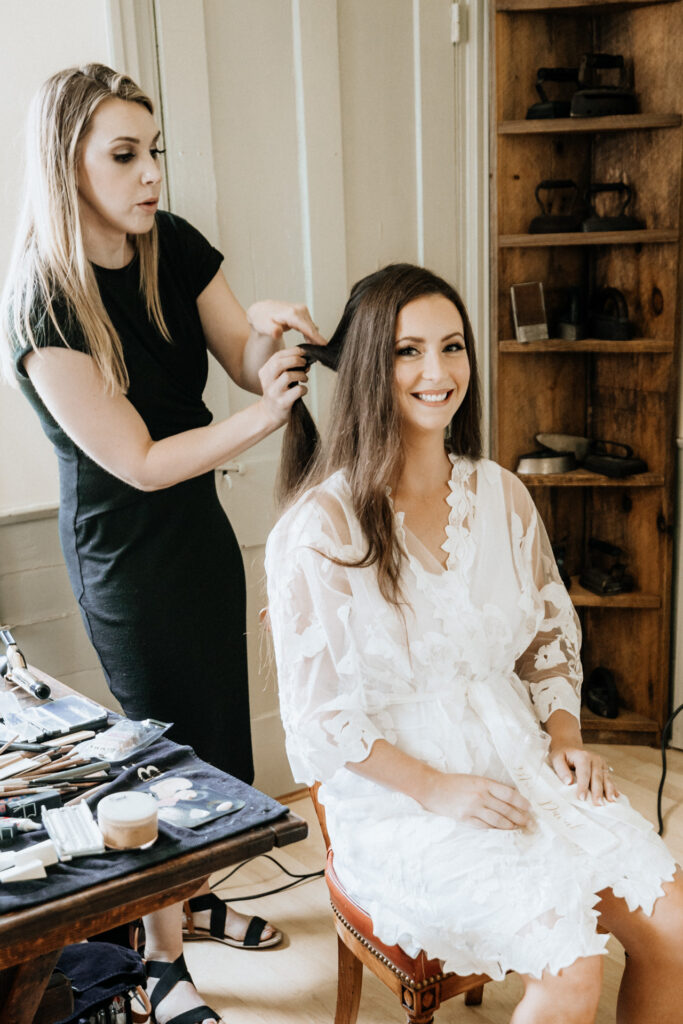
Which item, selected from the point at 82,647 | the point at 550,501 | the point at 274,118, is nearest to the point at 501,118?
the point at 274,118

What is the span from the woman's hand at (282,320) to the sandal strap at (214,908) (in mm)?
1264

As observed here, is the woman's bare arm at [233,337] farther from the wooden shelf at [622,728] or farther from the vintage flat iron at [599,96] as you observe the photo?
the wooden shelf at [622,728]

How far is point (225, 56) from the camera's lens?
2.49 m

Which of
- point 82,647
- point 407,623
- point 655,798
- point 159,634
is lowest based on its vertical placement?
point 655,798

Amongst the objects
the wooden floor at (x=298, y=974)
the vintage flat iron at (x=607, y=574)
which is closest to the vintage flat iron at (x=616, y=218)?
the vintage flat iron at (x=607, y=574)

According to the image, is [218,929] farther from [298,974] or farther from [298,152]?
[298,152]

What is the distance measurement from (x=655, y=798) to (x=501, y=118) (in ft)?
6.38

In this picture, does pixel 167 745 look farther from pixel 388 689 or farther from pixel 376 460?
pixel 376 460

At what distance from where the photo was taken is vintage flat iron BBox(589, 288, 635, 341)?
2.98 metres

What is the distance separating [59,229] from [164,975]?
1333 millimetres

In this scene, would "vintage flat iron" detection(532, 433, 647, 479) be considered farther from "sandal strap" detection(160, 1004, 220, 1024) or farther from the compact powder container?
the compact powder container

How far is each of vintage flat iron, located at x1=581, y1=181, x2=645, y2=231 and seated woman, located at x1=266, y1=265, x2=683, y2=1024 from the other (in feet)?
4.39

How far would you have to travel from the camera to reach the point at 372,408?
1639mm

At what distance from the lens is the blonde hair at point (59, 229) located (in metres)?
1.75
